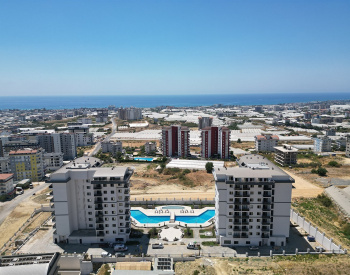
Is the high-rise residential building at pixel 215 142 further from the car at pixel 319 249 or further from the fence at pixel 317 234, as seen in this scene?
the car at pixel 319 249

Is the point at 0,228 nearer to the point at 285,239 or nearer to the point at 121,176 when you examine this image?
the point at 121,176

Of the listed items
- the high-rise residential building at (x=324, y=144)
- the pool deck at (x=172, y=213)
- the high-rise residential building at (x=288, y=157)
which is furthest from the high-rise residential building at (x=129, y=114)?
the pool deck at (x=172, y=213)

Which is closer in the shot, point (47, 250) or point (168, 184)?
point (47, 250)

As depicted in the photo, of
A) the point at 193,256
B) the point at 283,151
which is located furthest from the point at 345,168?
the point at 193,256

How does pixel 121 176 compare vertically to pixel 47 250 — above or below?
above

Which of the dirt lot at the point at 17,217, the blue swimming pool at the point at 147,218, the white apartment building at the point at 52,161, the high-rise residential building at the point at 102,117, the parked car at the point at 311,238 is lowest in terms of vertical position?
the dirt lot at the point at 17,217

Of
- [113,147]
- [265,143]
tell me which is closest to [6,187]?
[113,147]
